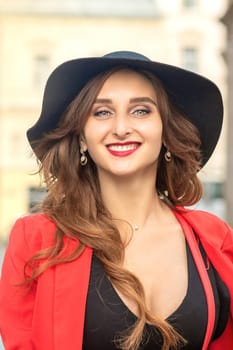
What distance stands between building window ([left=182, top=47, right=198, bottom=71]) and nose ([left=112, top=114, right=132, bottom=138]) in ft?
82.2

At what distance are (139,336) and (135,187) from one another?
420 millimetres

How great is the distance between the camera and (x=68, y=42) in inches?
1030

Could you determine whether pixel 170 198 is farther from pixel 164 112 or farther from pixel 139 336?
pixel 139 336

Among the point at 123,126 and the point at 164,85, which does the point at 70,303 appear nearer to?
the point at 123,126

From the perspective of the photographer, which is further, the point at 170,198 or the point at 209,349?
the point at 170,198

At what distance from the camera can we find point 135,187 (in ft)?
6.54

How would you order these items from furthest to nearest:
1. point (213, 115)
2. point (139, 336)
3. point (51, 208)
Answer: point (213, 115), point (51, 208), point (139, 336)

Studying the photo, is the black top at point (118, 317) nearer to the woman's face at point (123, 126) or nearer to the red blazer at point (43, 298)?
the red blazer at point (43, 298)

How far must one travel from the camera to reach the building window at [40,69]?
26.7 metres

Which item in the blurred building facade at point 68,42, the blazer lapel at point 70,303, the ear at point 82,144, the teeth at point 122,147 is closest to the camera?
the blazer lapel at point 70,303

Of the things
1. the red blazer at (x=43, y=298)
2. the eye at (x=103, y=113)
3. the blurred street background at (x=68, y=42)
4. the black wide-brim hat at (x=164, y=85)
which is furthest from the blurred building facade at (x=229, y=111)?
the blurred street background at (x=68, y=42)

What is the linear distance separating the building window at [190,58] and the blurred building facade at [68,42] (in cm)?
3

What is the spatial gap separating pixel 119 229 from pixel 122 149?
244mm

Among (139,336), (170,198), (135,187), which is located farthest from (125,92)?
(139,336)
